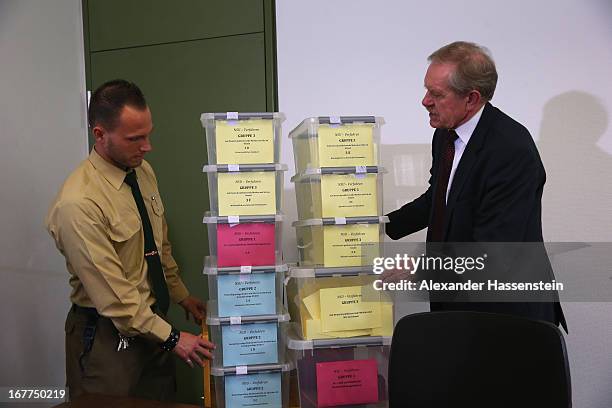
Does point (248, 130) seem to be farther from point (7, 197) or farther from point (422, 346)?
point (7, 197)

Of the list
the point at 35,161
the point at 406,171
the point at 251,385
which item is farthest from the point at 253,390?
the point at 35,161

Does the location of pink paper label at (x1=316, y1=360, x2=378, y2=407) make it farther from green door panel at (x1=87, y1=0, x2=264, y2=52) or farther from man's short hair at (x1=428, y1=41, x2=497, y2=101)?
green door panel at (x1=87, y1=0, x2=264, y2=52)

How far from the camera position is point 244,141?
1870 millimetres

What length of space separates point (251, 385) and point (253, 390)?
0.06 ft

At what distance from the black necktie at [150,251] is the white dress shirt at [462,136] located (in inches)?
39.2

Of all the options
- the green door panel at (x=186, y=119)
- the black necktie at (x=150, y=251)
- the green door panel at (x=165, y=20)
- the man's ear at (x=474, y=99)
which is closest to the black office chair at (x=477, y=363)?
the man's ear at (x=474, y=99)

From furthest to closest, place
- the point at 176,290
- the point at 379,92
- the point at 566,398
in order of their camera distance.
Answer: the point at 379,92, the point at 176,290, the point at 566,398

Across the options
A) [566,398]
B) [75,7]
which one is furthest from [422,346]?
[75,7]

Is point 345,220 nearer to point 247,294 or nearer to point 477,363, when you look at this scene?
point 247,294

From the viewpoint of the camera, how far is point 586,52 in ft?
8.25

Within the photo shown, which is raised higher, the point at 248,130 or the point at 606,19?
the point at 606,19

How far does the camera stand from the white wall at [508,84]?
99.0 inches

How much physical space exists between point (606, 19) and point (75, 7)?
2538mm

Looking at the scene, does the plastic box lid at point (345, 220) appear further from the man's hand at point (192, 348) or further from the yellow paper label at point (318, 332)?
the man's hand at point (192, 348)
